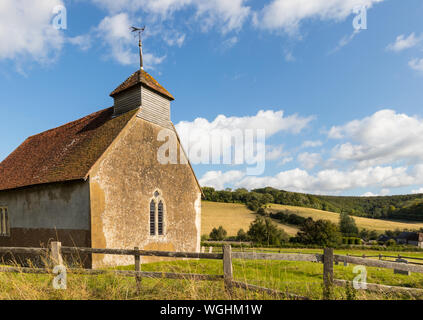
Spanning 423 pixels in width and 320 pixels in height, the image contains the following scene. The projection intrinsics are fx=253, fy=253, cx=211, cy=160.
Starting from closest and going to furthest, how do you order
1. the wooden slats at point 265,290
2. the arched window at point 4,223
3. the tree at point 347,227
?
the wooden slats at point 265,290, the arched window at point 4,223, the tree at point 347,227

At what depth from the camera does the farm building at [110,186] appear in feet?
42.6

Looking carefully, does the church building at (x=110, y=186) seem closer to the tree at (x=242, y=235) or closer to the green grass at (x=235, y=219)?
the tree at (x=242, y=235)

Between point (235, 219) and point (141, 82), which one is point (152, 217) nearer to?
point (141, 82)

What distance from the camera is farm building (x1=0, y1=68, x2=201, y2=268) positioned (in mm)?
12977

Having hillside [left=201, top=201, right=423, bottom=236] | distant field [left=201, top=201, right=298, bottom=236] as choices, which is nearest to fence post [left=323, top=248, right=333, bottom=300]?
distant field [left=201, top=201, right=298, bottom=236]

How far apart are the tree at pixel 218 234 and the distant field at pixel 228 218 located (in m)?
1.54

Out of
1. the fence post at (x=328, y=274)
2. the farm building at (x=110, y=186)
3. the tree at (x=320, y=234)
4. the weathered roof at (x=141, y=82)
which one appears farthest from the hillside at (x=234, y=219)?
the fence post at (x=328, y=274)

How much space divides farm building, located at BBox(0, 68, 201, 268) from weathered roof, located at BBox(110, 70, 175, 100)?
0.08 m

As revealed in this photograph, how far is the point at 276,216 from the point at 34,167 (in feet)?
189

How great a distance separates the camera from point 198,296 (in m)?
5.18

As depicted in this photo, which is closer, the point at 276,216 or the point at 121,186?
the point at 121,186
